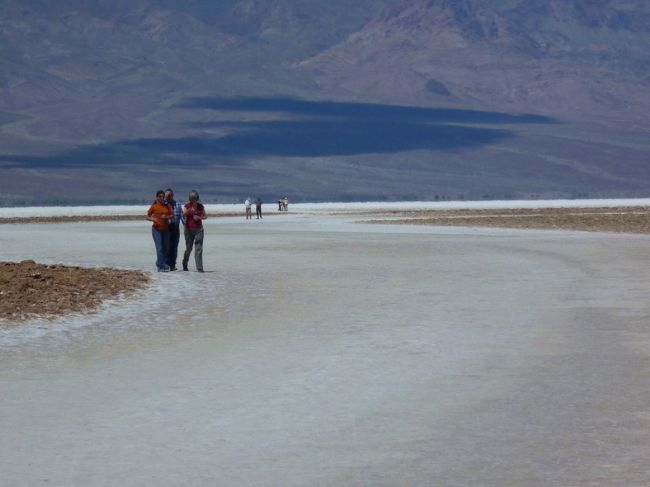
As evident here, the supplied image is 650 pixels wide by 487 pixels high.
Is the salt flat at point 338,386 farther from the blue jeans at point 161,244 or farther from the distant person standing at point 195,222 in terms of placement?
the distant person standing at point 195,222

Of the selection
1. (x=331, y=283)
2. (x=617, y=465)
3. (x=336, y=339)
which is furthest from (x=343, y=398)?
(x=331, y=283)

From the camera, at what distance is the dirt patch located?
19.9 m

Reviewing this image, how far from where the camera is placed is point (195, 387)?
12945 millimetres

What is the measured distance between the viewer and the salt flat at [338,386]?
9312 mm

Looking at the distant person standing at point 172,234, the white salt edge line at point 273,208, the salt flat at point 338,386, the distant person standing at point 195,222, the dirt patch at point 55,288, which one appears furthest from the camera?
the white salt edge line at point 273,208

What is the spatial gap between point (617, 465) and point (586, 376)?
4281mm

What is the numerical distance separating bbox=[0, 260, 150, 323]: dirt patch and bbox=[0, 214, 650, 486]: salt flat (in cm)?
66

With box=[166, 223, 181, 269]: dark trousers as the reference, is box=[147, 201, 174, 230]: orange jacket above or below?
above

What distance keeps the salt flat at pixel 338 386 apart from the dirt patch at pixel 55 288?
2.16 ft

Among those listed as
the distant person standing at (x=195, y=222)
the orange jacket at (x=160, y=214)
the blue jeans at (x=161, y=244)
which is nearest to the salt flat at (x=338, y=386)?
the blue jeans at (x=161, y=244)

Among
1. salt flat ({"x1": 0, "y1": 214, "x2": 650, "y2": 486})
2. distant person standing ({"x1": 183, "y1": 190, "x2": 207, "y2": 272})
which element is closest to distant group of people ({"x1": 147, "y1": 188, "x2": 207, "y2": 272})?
distant person standing ({"x1": 183, "y1": 190, "x2": 207, "y2": 272})

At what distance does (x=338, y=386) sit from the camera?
1291 cm

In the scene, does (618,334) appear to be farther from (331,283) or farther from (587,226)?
(587,226)

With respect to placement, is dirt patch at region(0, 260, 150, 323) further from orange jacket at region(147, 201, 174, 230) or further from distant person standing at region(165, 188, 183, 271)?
orange jacket at region(147, 201, 174, 230)
